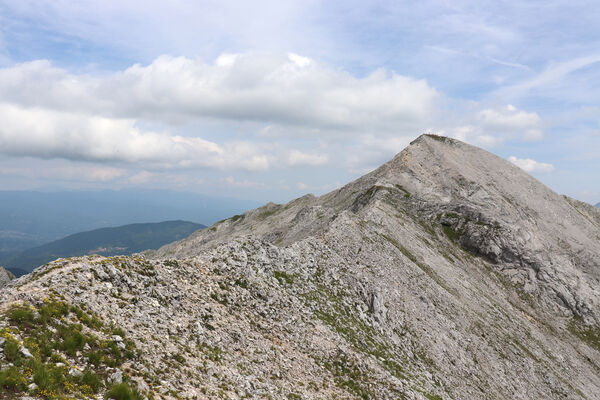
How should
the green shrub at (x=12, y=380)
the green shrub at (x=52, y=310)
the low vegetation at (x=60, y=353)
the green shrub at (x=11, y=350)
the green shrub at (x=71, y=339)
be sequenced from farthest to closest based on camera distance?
the green shrub at (x=52, y=310), the green shrub at (x=71, y=339), the green shrub at (x=11, y=350), the low vegetation at (x=60, y=353), the green shrub at (x=12, y=380)

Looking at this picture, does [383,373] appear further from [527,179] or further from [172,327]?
[527,179]

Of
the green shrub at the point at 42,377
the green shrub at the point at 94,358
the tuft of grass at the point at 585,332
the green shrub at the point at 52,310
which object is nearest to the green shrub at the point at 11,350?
the green shrub at the point at 42,377

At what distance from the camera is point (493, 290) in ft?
209

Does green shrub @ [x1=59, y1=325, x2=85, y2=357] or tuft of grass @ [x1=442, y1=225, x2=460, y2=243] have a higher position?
tuft of grass @ [x1=442, y1=225, x2=460, y2=243]

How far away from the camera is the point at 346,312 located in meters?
36.6

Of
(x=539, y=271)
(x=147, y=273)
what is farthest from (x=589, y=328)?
(x=147, y=273)

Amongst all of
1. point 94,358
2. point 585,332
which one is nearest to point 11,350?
point 94,358

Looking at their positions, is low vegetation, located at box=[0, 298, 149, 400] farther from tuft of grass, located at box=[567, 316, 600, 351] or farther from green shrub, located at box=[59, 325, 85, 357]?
tuft of grass, located at box=[567, 316, 600, 351]

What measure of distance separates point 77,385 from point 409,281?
141 feet

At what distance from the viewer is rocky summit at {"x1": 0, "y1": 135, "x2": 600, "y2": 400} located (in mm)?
16250

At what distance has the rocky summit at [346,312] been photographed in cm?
1625

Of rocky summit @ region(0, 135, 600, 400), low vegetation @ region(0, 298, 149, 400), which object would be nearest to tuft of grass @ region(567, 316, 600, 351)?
rocky summit @ region(0, 135, 600, 400)

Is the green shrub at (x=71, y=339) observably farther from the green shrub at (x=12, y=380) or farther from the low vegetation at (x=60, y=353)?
the green shrub at (x=12, y=380)

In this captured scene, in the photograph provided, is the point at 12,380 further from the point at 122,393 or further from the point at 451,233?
the point at 451,233
